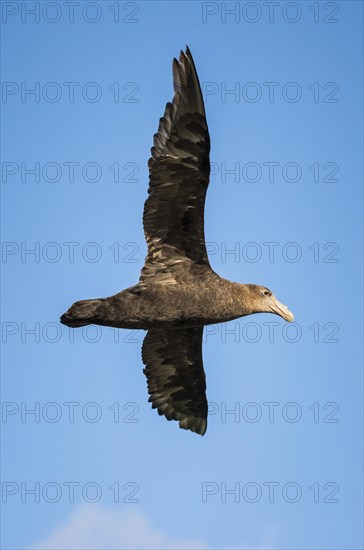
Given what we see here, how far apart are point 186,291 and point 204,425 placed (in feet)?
11.5

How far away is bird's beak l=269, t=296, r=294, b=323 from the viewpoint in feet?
60.8

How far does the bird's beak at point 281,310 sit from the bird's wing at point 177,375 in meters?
1.34

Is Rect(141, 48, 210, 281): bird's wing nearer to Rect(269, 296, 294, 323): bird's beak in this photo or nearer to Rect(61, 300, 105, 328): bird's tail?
Rect(61, 300, 105, 328): bird's tail

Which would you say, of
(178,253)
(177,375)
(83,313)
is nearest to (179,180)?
(178,253)

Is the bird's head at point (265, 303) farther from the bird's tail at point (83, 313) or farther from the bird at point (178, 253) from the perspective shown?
the bird's tail at point (83, 313)

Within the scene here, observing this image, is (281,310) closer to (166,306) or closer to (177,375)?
(166,306)

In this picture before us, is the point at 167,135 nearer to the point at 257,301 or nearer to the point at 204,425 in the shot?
the point at 257,301

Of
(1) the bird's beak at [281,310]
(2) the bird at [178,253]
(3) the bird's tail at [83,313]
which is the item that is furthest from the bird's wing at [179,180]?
(1) the bird's beak at [281,310]

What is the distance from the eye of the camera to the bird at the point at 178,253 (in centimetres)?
1725

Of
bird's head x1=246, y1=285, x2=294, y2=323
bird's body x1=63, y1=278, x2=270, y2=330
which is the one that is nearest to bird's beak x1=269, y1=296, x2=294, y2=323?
bird's head x1=246, y1=285, x2=294, y2=323

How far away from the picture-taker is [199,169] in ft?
57.5

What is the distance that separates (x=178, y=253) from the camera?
17.9 metres

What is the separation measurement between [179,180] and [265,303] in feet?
7.68

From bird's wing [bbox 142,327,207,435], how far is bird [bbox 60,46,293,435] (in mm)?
845
